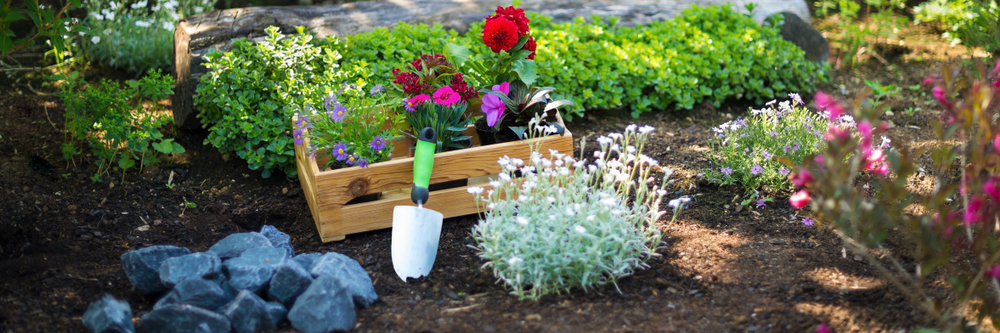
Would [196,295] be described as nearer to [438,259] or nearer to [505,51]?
[438,259]

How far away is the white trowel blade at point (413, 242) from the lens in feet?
7.90

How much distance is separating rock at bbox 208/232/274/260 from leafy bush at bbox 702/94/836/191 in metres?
1.98

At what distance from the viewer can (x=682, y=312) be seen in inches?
83.0

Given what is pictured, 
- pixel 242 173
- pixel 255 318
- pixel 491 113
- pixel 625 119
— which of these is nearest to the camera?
pixel 255 318

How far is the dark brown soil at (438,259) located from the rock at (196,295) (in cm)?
23

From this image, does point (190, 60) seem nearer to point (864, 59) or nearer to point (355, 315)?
point (355, 315)

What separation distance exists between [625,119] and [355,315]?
238cm

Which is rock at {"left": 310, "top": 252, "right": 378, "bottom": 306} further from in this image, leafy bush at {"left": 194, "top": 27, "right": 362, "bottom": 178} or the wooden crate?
leafy bush at {"left": 194, "top": 27, "right": 362, "bottom": 178}

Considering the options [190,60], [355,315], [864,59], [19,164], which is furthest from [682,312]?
[864,59]

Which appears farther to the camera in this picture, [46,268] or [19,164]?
[19,164]

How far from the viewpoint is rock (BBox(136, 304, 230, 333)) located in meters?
1.93

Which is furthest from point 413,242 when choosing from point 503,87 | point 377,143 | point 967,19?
point 967,19

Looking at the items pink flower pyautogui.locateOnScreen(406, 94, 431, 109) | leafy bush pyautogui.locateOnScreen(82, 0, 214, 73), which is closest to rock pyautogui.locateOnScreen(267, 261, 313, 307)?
pink flower pyautogui.locateOnScreen(406, 94, 431, 109)

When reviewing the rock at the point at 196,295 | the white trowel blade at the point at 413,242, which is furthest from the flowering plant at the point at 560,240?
the rock at the point at 196,295
